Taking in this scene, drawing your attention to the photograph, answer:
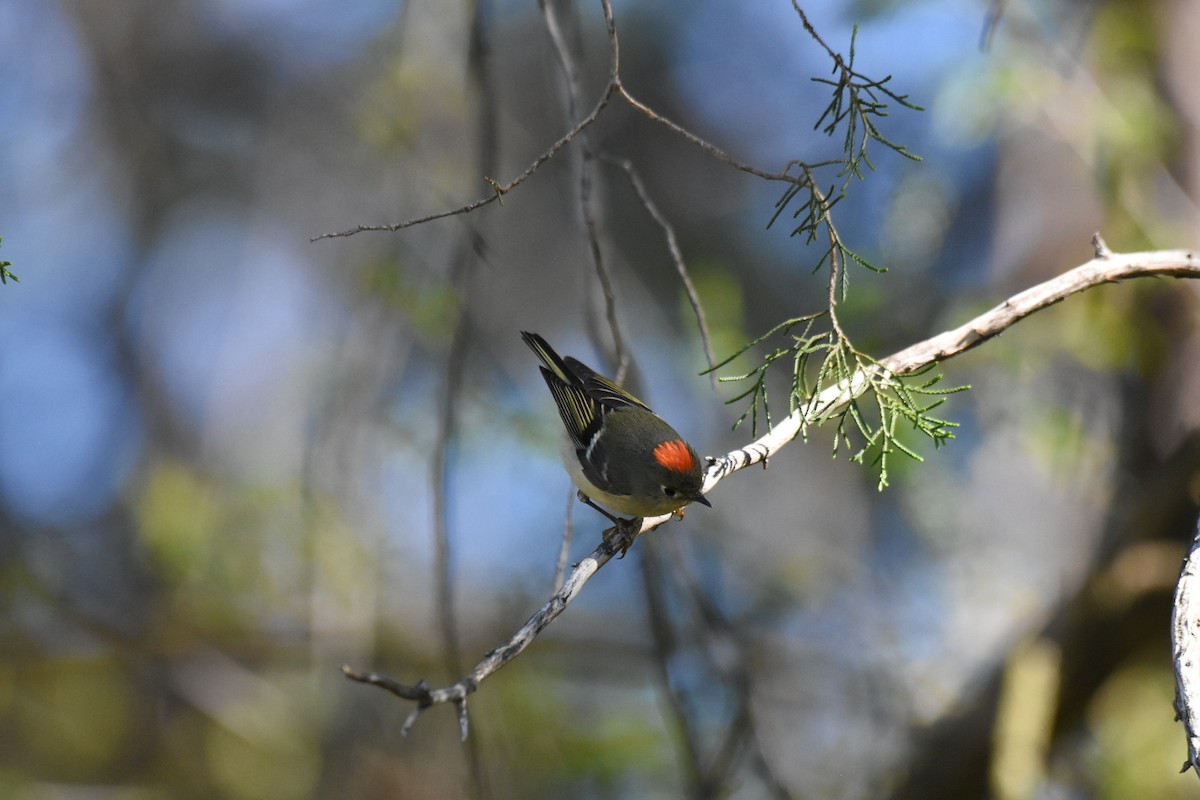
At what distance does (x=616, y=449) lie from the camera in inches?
135

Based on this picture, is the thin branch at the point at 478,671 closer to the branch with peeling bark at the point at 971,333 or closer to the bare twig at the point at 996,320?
the branch with peeling bark at the point at 971,333

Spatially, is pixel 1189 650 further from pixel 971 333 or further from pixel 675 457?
pixel 675 457

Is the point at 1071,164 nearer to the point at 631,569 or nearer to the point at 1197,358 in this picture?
the point at 1197,358

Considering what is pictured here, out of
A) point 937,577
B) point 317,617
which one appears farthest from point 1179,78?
point 317,617

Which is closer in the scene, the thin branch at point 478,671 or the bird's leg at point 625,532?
the thin branch at point 478,671

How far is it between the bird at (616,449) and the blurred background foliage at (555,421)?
40 centimetres

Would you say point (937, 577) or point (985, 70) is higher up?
point (985, 70)

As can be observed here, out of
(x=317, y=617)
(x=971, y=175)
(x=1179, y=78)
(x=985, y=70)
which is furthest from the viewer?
(x=971, y=175)

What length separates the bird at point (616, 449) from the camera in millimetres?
3094

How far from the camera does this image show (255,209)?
8.01 metres

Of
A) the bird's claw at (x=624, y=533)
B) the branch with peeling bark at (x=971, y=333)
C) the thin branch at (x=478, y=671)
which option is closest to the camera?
the thin branch at (x=478, y=671)

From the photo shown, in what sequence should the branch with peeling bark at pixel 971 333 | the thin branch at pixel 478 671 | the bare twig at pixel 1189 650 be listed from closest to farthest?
the thin branch at pixel 478 671 → the bare twig at pixel 1189 650 → the branch with peeling bark at pixel 971 333

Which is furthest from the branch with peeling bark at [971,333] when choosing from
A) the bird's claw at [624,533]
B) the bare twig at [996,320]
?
the bird's claw at [624,533]

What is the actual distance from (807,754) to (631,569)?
1905 millimetres
